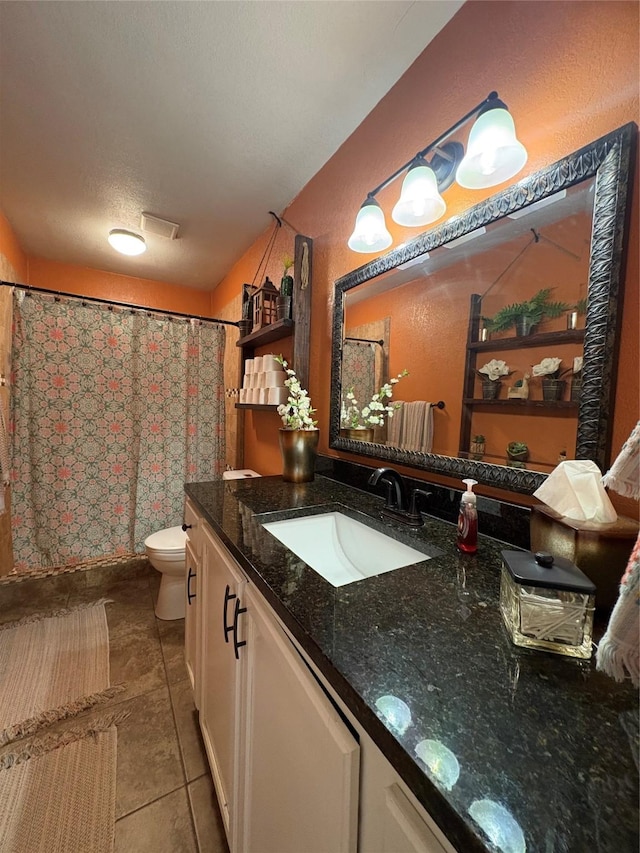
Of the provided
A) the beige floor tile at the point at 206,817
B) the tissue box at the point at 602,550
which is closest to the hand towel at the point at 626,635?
the tissue box at the point at 602,550

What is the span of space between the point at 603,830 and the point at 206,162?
Answer: 7.55 feet

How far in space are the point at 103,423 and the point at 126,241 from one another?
1269mm

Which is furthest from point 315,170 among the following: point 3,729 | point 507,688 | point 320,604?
point 3,729

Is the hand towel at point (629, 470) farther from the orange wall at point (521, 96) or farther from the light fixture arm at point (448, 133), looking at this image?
the light fixture arm at point (448, 133)

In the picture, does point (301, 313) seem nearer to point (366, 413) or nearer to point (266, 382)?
point (266, 382)

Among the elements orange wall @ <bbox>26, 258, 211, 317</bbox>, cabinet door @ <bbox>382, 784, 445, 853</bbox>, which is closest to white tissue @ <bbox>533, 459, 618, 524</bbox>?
cabinet door @ <bbox>382, 784, 445, 853</bbox>

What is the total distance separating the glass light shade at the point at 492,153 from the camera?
0.77 m

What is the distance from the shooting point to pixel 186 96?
4.32 ft

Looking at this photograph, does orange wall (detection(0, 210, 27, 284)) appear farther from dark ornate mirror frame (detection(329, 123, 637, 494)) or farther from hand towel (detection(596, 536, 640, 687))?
hand towel (detection(596, 536, 640, 687))

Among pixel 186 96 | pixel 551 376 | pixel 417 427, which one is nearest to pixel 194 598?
pixel 417 427

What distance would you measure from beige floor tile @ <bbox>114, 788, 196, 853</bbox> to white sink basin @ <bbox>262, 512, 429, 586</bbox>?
848 millimetres

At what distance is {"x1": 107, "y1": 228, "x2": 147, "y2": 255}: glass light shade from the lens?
2.25 metres

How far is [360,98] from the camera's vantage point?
1.30 metres

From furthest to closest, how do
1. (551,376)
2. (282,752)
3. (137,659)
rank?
(137,659)
(551,376)
(282,752)
